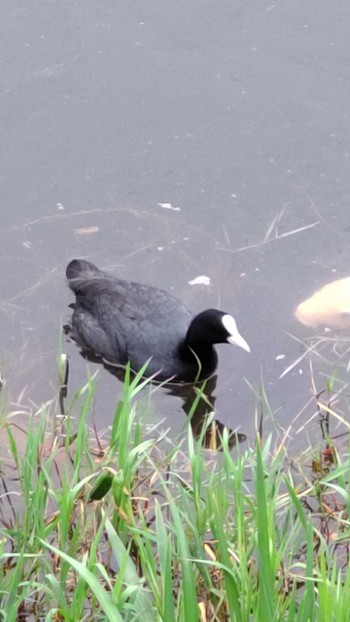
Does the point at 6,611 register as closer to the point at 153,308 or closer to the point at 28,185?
the point at 153,308

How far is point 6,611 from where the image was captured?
3324 millimetres

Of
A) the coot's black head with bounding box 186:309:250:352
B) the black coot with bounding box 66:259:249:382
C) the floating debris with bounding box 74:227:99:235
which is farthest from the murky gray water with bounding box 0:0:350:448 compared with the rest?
the coot's black head with bounding box 186:309:250:352

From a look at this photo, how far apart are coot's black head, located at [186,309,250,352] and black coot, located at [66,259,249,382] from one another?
1cm

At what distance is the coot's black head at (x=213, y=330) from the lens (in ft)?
18.0

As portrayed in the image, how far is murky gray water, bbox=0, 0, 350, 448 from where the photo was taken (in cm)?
590

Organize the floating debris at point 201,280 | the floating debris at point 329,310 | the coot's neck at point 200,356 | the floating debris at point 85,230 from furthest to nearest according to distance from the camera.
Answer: the floating debris at point 85,230, the floating debris at point 201,280, the floating debris at point 329,310, the coot's neck at point 200,356

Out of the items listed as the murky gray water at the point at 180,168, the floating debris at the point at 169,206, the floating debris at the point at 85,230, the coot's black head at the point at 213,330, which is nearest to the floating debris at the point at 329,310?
the murky gray water at the point at 180,168

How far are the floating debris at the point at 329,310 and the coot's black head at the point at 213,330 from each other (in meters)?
0.48

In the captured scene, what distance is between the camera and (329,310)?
19.3 feet

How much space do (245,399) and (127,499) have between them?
2.05 meters

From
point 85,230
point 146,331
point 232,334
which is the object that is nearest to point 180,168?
point 85,230

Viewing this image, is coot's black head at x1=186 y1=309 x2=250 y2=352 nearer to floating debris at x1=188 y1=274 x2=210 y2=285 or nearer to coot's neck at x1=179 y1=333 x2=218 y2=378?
coot's neck at x1=179 y1=333 x2=218 y2=378

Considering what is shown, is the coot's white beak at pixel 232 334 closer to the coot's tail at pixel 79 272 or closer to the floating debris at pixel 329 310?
the floating debris at pixel 329 310

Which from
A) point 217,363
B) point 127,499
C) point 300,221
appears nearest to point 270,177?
point 300,221
